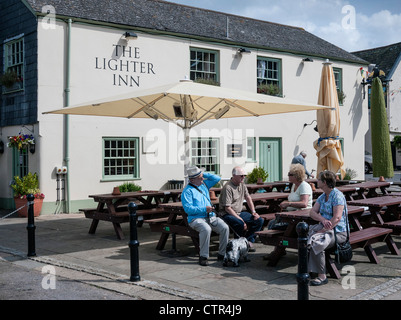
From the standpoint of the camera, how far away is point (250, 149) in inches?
671

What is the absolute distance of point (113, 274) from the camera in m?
6.53

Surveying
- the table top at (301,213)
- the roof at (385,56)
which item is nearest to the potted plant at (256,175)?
the table top at (301,213)

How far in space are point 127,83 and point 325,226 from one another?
31.9 ft

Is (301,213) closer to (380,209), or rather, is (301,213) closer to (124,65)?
(380,209)

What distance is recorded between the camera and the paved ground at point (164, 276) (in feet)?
18.1

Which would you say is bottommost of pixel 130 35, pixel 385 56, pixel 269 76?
pixel 269 76

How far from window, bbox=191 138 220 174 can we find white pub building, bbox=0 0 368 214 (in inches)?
1.3

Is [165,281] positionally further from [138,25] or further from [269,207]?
[138,25]

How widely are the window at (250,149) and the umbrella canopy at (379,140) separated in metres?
3.98

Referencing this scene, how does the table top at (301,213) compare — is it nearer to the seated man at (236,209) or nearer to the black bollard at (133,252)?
the seated man at (236,209)

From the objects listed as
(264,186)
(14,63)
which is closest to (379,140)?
(264,186)
